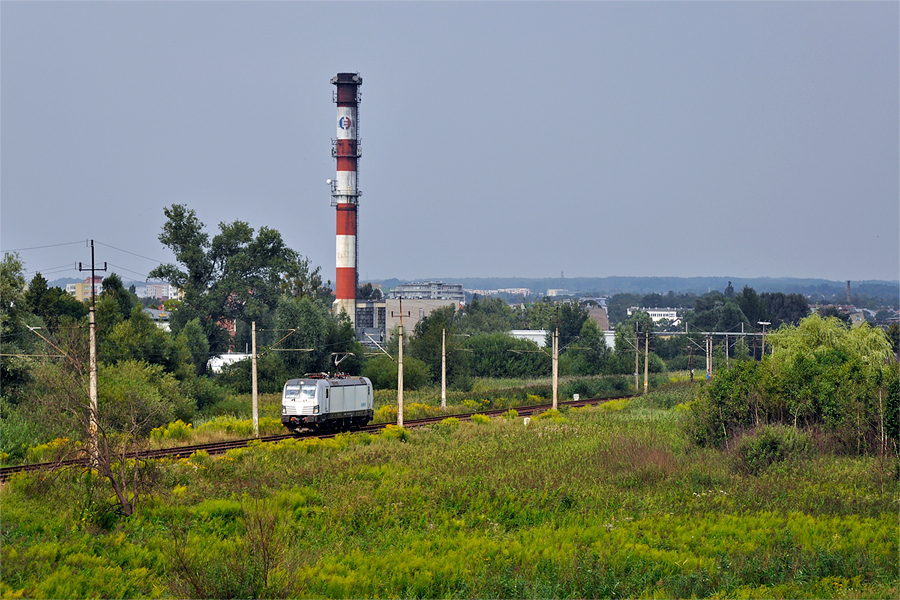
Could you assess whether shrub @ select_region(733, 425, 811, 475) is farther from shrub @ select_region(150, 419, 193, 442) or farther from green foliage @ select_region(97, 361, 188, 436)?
shrub @ select_region(150, 419, 193, 442)

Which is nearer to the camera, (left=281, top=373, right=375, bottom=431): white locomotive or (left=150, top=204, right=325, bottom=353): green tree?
(left=281, top=373, right=375, bottom=431): white locomotive

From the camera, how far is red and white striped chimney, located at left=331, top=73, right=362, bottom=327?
8425 centimetres

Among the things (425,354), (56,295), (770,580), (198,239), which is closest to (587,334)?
(425,354)

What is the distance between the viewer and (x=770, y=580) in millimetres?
15945

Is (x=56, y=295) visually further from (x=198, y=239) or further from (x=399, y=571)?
(x=399, y=571)

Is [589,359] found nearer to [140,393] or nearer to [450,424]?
[450,424]

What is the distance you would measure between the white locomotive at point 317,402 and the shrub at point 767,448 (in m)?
17.5

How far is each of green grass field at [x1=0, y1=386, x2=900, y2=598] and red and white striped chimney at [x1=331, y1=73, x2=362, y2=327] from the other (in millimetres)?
55332

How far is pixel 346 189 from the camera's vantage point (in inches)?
3312

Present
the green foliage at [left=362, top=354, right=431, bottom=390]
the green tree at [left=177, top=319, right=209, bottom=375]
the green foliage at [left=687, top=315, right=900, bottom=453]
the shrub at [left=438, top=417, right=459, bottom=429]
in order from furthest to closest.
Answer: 1. the green tree at [left=177, top=319, right=209, bottom=375]
2. the green foliage at [left=362, top=354, right=431, bottom=390]
3. the shrub at [left=438, top=417, right=459, bottom=429]
4. the green foliage at [left=687, top=315, right=900, bottom=453]

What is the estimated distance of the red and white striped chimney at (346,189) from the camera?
84250 millimetres

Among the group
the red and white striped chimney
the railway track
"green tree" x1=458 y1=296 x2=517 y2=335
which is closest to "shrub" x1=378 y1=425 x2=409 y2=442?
the railway track

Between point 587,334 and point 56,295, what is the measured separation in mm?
55236

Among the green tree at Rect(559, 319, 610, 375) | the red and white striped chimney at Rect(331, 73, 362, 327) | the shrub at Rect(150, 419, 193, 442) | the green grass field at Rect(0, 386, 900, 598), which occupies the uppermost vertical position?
the red and white striped chimney at Rect(331, 73, 362, 327)
